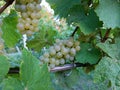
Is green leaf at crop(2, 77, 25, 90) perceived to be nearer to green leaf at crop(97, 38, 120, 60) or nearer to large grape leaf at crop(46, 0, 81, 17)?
green leaf at crop(97, 38, 120, 60)

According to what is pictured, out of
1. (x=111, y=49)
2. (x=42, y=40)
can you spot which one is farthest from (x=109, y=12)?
(x=42, y=40)

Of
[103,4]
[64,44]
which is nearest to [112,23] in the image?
[103,4]

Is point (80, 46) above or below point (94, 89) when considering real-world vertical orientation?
above

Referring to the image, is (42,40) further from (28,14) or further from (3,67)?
(3,67)

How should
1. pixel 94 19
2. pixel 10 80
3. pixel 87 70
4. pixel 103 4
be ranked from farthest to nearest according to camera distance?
pixel 87 70, pixel 94 19, pixel 103 4, pixel 10 80

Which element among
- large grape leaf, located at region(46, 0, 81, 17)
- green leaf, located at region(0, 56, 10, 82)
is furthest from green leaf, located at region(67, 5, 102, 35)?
green leaf, located at region(0, 56, 10, 82)

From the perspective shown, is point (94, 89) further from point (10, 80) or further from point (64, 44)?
point (10, 80)

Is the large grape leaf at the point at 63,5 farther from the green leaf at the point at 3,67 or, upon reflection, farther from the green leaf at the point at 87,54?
the green leaf at the point at 3,67
